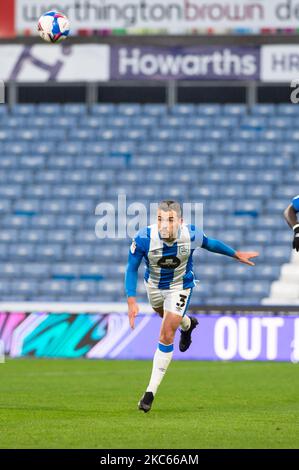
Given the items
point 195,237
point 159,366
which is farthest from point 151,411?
point 195,237

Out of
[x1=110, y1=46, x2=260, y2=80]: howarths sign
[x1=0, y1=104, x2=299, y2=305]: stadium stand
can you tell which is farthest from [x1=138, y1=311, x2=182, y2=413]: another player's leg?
[x1=110, y1=46, x2=260, y2=80]: howarths sign

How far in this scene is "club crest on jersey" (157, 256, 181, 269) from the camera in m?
12.0

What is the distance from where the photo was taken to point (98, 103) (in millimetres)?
29625

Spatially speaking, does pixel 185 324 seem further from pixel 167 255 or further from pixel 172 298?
pixel 167 255

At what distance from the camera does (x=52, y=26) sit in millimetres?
18641

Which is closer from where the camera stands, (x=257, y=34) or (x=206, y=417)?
(x=206, y=417)

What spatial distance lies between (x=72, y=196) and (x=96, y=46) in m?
3.50

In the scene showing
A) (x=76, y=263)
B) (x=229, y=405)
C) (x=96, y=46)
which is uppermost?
(x=96, y=46)

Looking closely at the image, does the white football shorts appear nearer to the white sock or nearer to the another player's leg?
the another player's leg

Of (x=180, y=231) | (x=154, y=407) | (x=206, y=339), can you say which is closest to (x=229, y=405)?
(x=154, y=407)

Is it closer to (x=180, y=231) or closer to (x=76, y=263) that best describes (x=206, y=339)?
(x=76, y=263)

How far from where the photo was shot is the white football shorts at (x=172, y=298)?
475 inches

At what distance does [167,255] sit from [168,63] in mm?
15925

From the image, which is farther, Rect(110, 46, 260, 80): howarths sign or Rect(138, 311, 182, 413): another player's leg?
Rect(110, 46, 260, 80): howarths sign
